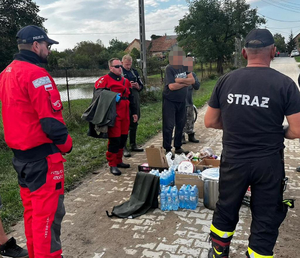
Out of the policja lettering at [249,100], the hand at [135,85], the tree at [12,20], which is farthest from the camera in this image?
the tree at [12,20]

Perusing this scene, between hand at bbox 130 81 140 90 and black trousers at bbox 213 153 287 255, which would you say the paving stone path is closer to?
black trousers at bbox 213 153 287 255

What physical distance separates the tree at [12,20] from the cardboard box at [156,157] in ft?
76.2

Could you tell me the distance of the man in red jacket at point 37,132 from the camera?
2.39 m

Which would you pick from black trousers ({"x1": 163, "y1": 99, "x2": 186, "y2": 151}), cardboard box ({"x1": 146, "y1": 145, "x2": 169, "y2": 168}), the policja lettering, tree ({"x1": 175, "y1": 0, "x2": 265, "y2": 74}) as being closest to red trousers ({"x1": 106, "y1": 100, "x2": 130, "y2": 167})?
cardboard box ({"x1": 146, "y1": 145, "x2": 169, "y2": 168})

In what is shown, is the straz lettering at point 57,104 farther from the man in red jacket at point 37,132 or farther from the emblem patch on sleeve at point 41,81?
the emblem patch on sleeve at point 41,81

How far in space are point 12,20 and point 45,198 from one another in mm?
28842

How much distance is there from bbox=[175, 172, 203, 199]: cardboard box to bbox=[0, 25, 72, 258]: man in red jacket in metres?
2.09

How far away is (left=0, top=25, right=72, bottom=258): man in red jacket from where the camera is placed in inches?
94.2

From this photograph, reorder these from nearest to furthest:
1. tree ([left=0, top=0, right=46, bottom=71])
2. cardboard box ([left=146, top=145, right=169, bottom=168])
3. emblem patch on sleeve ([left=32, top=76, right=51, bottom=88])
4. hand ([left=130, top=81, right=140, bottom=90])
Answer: emblem patch on sleeve ([left=32, top=76, right=51, bottom=88]) → cardboard box ([left=146, top=145, right=169, bottom=168]) → hand ([left=130, top=81, right=140, bottom=90]) → tree ([left=0, top=0, right=46, bottom=71])

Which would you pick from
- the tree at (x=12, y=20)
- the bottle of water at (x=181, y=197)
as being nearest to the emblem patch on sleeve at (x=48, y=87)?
the bottle of water at (x=181, y=197)

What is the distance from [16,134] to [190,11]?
116ft

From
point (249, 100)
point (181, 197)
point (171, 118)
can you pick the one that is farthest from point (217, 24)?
point (249, 100)

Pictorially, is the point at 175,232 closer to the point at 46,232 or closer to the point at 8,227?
the point at 46,232

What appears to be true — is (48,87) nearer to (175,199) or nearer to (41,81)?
(41,81)
